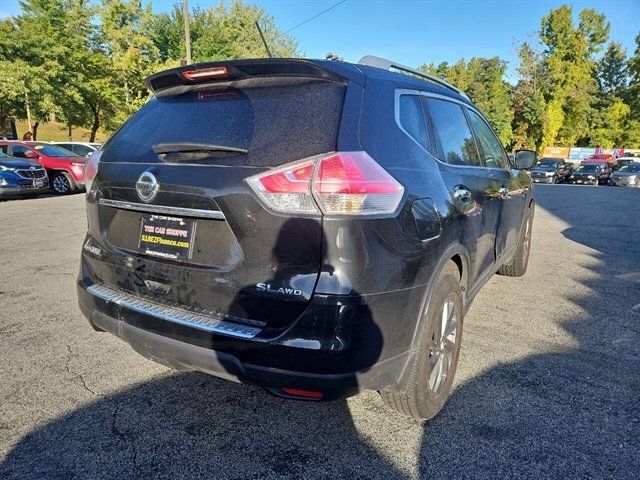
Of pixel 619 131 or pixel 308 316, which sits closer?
pixel 308 316

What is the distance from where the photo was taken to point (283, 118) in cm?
196

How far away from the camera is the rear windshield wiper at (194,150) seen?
1959 millimetres

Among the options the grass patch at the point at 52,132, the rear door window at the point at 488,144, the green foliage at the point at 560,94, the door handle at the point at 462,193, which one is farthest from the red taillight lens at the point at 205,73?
the green foliage at the point at 560,94

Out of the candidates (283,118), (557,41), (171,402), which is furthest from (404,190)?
(557,41)

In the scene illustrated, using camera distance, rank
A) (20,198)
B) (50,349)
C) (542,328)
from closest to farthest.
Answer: (50,349)
(542,328)
(20,198)

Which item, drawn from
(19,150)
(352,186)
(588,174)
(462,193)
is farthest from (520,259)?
(588,174)

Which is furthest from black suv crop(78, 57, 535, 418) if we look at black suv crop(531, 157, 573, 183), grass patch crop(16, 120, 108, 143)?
grass patch crop(16, 120, 108, 143)

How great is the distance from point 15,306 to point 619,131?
66.1 meters

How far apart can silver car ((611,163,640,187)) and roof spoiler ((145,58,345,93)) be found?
28.8 metres

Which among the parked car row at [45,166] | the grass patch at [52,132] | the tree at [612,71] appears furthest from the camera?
the tree at [612,71]

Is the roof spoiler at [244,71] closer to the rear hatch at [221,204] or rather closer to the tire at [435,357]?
the rear hatch at [221,204]

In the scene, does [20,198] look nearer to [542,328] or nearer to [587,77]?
[542,328]

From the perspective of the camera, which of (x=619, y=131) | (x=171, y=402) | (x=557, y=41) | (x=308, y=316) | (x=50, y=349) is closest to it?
(x=308, y=316)

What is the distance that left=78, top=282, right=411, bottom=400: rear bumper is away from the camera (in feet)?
5.81
